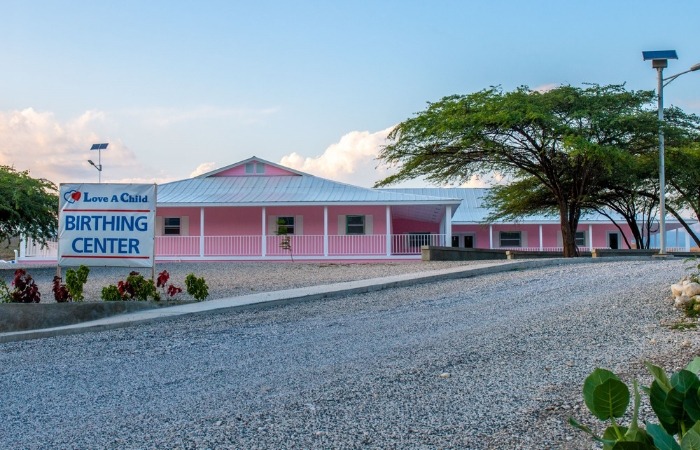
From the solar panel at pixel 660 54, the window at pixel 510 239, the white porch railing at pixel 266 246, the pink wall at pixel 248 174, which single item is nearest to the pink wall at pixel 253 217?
the white porch railing at pixel 266 246

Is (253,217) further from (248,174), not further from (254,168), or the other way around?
(254,168)

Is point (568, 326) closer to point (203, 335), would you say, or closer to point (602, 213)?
point (203, 335)

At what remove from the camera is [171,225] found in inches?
1104

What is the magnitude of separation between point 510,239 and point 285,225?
1389 centimetres

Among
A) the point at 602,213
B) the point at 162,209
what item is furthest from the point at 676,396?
the point at 602,213

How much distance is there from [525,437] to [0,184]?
18656mm

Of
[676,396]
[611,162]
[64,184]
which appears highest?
[611,162]

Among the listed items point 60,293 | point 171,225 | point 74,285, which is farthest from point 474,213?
point 60,293

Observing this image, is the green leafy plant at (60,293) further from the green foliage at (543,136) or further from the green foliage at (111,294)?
the green foliage at (543,136)

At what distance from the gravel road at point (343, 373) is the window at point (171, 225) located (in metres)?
18.0

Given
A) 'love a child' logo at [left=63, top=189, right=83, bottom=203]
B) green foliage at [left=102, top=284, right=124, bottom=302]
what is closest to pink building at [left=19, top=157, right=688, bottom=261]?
'love a child' logo at [left=63, top=189, right=83, bottom=203]

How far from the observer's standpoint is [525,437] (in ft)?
14.5

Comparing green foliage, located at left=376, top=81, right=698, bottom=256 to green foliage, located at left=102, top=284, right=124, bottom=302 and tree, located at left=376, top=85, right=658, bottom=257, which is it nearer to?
tree, located at left=376, top=85, right=658, bottom=257

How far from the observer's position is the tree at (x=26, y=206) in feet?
62.7
